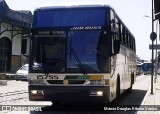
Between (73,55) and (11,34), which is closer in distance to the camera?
(73,55)

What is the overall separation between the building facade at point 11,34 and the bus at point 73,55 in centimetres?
3288

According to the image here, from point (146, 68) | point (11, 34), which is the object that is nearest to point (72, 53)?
point (11, 34)

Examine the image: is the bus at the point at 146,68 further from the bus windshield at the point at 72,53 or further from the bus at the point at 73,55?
the bus windshield at the point at 72,53

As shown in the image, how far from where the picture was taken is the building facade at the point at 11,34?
45875 millimetres

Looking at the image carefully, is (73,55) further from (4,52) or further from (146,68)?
(146,68)

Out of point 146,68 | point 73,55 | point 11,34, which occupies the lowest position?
point 146,68

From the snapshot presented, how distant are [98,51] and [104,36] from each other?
49cm

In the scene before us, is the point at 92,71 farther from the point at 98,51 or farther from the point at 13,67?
the point at 13,67

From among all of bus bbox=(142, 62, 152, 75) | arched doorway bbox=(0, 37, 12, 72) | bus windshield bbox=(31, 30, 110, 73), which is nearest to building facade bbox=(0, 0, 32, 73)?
arched doorway bbox=(0, 37, 12, 72)

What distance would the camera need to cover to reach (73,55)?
38.9 feet

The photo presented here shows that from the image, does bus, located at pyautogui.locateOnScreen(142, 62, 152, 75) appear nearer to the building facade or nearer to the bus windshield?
the building facade

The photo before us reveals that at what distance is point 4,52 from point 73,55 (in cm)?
3969

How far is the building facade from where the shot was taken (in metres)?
45.9

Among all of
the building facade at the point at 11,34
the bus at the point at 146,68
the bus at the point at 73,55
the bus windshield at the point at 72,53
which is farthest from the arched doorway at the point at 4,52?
the bus at the point at 146,68
